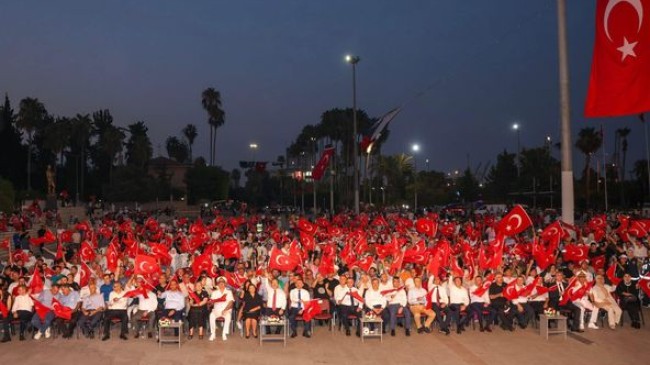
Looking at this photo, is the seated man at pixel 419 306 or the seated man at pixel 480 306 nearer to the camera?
the seated man at pixel 419 306

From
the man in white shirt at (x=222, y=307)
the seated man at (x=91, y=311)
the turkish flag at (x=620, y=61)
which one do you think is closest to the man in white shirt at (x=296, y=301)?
the man in white shirt at (x=222, y=307)

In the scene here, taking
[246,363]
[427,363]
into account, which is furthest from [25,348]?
[427,363]

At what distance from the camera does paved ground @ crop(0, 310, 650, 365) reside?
12.1 metres

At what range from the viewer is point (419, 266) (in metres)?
18.3

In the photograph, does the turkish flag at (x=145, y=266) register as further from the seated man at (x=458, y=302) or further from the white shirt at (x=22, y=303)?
the seated man at (x=458, y=302)

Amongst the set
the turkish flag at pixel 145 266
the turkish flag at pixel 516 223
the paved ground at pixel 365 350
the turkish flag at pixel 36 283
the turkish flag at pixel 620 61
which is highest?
the turkish flag at pixel 620 61

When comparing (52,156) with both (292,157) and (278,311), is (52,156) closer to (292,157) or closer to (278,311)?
(292,157)

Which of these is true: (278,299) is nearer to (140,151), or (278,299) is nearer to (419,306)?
(419,306)

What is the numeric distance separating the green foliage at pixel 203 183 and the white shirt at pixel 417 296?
72.7 m

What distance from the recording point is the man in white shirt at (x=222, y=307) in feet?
46.1

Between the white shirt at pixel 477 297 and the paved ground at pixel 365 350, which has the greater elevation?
the white shirt at pixel 477 297

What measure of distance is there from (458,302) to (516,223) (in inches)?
179

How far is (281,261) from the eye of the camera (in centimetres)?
1658

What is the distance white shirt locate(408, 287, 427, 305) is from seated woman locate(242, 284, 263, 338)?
3.35 meters
